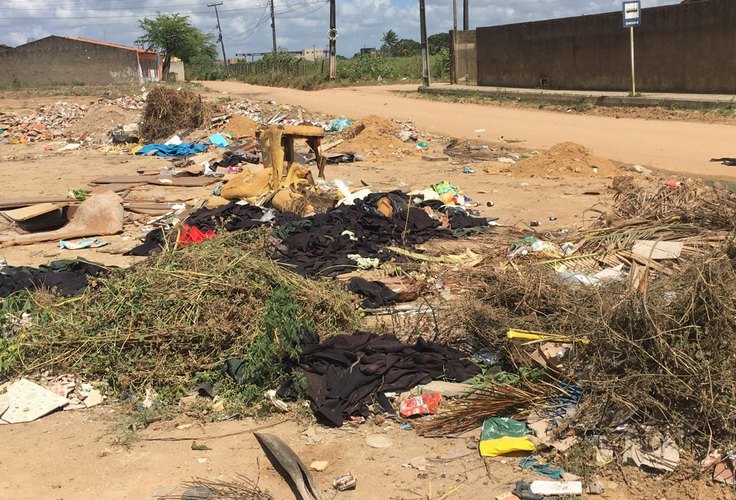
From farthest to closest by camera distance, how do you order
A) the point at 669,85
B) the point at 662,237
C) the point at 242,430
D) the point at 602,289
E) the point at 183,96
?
the point at 669,85, the point at 183,96, the point at 662,237, the point at 602,289, the point at 242,430

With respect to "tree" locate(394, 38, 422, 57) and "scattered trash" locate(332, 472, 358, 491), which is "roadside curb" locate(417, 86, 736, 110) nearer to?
"scattered trash" locate(332, 472, 358, 491)

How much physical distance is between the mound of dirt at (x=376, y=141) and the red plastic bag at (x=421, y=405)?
35.0 ft

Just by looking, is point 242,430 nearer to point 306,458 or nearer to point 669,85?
point 306,458

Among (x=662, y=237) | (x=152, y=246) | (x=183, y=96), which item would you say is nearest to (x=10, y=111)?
(x=183, y=96)

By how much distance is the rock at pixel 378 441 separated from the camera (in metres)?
3.88

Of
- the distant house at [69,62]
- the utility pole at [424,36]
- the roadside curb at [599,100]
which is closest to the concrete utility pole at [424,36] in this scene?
the utility pole at [424,36]

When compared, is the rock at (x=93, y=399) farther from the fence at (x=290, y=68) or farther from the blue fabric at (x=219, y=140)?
the fence at (x=290, y=68)

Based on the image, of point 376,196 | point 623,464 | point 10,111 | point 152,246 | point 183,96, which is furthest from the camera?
point 10,111

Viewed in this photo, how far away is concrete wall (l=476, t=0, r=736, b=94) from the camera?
64.9 feet

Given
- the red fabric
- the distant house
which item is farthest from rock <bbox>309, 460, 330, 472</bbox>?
the distant house

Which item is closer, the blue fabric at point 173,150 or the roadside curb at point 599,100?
the blue fabric at point 173,150

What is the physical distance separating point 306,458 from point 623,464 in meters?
1.55

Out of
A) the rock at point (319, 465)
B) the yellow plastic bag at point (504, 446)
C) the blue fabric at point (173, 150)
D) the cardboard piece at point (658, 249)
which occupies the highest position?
the blue fabric at point (173, 150)

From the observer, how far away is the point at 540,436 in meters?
3.71
